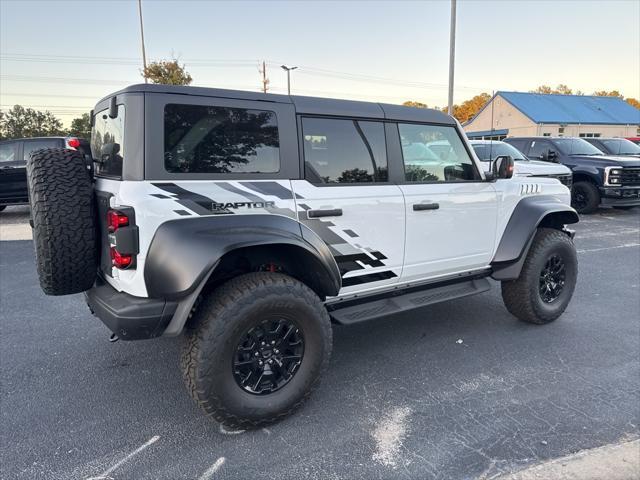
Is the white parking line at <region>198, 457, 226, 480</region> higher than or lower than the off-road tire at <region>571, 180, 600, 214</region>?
lower

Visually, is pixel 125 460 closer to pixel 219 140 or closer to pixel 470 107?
pixel 219 140

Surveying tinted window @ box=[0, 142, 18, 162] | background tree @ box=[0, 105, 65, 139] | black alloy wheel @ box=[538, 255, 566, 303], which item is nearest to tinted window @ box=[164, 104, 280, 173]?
black alloy wheel @ box=[538, 255, 566, 303]

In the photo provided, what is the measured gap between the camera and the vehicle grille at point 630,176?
10.7 metres

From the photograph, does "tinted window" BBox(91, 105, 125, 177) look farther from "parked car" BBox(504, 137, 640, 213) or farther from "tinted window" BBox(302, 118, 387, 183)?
"parked car" BBox(504, 137, 640, 213)

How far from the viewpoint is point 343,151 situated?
3180 millimetres

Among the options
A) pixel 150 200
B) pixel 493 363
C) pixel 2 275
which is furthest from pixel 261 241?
pixel 2 275

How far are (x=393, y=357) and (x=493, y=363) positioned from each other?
2.54 feet

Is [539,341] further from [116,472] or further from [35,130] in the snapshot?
[35,130]

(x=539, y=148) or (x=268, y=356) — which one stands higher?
(x=539, y=148)

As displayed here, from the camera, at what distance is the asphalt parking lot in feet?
7.84

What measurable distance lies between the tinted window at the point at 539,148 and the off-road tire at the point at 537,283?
28.2 feet

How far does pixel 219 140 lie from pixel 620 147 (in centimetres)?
1432

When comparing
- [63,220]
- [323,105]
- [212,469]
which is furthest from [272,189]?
[212,469]

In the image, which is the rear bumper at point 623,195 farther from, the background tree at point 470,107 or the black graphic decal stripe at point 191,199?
the background tree at point 470,107
